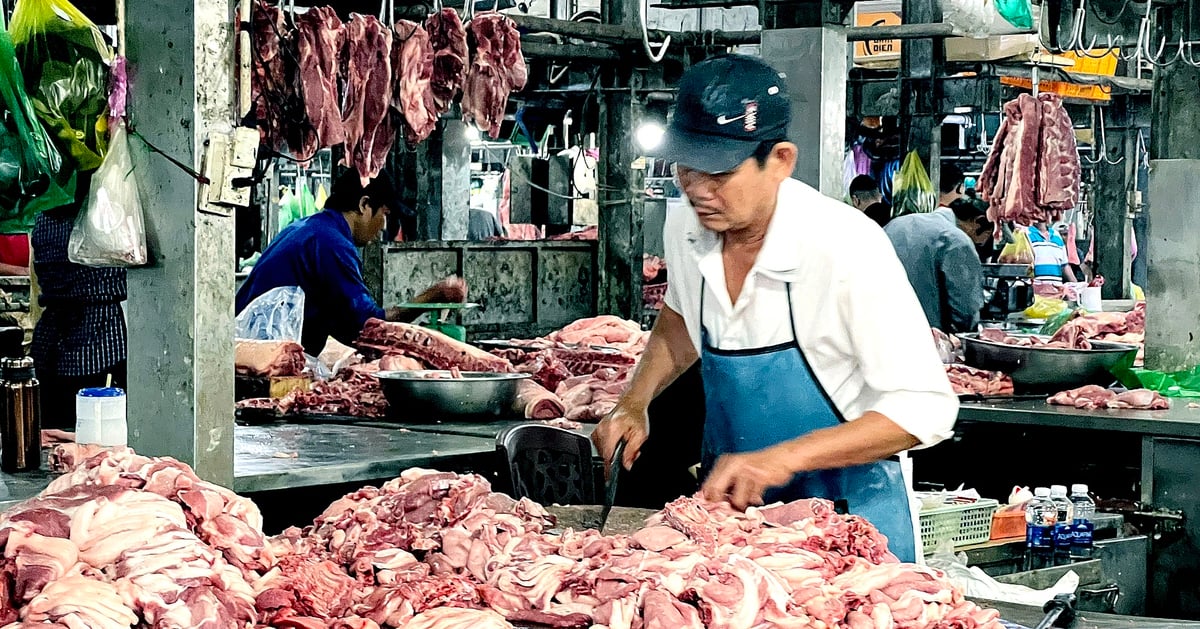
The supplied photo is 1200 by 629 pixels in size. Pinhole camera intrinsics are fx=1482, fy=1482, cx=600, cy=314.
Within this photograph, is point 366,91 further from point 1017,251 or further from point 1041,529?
point 1017,251

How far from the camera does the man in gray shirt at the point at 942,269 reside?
9.45 meters

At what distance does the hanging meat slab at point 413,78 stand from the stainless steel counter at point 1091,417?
2.89m

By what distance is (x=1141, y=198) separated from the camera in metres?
17.8

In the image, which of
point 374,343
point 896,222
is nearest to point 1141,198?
point 896,222

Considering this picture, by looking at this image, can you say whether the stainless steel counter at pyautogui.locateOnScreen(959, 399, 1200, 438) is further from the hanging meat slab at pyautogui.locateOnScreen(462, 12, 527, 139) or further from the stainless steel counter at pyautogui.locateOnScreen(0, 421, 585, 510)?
the hanging meat slab at pyautogui.locateOnScreen(462, 12, 527, 139)

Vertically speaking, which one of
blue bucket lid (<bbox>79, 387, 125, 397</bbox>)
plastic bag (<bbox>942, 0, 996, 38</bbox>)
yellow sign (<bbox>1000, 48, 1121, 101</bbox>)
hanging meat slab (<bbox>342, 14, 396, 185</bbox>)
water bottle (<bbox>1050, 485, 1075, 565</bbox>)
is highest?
yellow sign (<bbox>1000, 48, 1121, 101</bbox>)

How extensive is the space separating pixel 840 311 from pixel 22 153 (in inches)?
102

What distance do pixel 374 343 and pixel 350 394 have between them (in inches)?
33.6

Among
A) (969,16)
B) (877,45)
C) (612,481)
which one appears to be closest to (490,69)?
(969,16)

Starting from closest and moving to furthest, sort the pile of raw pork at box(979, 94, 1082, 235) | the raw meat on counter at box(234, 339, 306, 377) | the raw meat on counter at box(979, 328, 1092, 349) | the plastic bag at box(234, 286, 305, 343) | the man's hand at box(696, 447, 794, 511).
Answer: the man's hand at box(696, 447, 794, 511), the raw meat on counter at box(234, 339, 306, 377), the plastic bag at box(234, 286, 305, 343), the raw meat on counter at box(979, 328, 1092, 349), the pile of raw pork at box(979, 94, 1082, 235)

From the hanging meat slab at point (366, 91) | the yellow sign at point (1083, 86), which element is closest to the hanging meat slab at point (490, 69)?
the hanging meat slab at point (366, 91)

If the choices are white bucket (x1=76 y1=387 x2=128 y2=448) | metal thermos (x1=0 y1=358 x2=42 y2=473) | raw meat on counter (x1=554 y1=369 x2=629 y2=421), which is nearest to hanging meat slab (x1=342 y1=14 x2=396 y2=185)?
raw meat on counter (x1=554 y1=369 x2=629 y2=421)

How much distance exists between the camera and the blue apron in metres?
3.78

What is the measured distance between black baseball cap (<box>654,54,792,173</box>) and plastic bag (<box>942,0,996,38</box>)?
323 cm
